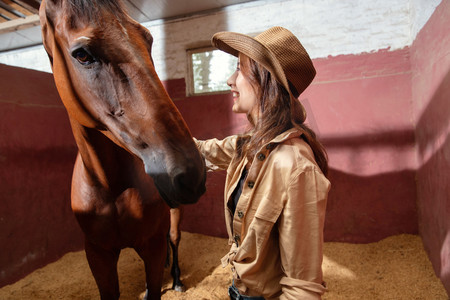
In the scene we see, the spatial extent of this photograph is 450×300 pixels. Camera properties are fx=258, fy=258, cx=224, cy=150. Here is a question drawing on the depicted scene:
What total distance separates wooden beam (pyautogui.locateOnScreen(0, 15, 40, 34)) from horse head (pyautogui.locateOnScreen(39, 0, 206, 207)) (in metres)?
2.86

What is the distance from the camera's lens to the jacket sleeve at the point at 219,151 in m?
1.23

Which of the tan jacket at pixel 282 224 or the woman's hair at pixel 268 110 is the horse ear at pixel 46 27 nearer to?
the woman's hair at pixel 268 110

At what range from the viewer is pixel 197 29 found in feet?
9.81

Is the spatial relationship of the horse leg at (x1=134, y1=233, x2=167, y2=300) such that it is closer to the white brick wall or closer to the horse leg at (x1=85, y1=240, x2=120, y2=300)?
the horse leg at (x1=85, y1=240, x2=120, y2=300)

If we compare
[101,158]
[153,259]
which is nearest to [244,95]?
[101,158]

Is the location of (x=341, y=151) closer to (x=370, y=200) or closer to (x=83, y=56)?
(x=370, y=200)

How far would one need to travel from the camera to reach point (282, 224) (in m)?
0.76

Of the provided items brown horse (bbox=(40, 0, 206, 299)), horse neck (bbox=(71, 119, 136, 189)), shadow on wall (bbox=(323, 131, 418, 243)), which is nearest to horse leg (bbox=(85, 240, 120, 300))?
horse neck (bbox=(71, 119, 136, 189))

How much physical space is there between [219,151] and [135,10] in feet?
8.10

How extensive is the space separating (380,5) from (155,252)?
2.88m

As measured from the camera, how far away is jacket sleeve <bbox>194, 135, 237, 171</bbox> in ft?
4.03

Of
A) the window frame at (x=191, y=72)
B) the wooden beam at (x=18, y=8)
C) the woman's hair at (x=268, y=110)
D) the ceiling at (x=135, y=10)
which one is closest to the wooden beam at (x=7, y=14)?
the ceiling at (x=135, y=10)

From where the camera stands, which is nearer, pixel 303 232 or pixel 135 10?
pixel 303 232

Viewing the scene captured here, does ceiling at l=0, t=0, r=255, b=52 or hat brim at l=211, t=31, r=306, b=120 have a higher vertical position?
ceiling at l=0, t=0, r=255, b=52
